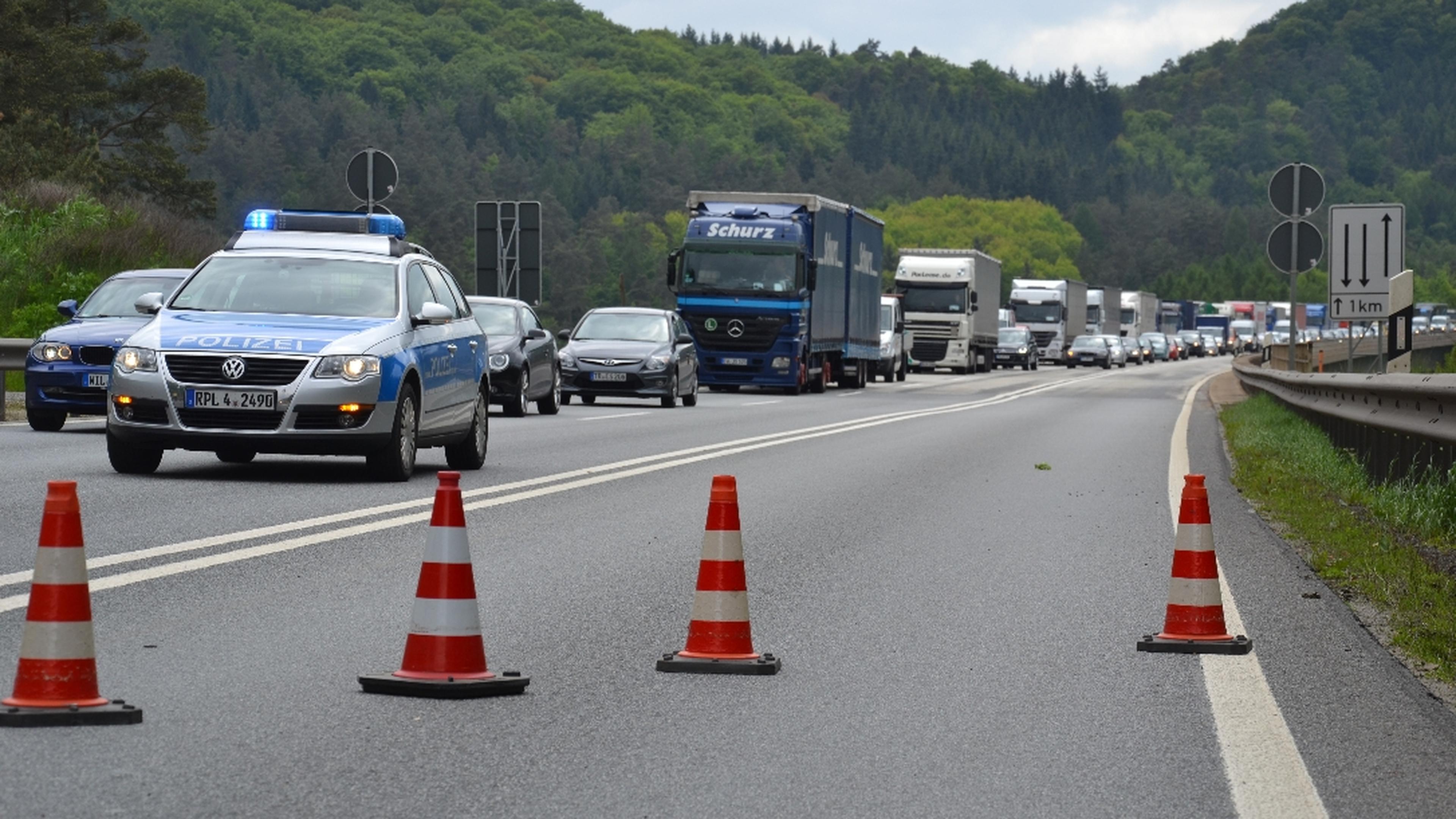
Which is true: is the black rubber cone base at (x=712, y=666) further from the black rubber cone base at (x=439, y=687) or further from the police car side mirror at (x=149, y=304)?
the police car side mirror at (x=149, y=304)

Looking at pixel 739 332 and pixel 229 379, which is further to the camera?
pixel 739 332

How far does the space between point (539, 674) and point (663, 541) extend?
451 cm

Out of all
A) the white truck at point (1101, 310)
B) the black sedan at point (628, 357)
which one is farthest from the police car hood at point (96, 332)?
the white truck at point (1101, 310)

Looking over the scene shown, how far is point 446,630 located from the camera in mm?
6750

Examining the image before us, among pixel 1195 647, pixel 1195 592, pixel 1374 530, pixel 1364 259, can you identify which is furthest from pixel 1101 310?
pixel 1195 647

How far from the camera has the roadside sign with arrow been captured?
862 inches

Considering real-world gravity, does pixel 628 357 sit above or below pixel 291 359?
below

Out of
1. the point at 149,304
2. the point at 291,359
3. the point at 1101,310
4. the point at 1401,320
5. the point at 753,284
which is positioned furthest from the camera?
the point at 1101,310

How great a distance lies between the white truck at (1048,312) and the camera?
83.9 m

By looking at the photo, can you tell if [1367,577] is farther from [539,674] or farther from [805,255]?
[805,255]

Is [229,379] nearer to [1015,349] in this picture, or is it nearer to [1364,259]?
Answer: [1364,259]

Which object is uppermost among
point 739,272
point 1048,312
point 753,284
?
point 739,272

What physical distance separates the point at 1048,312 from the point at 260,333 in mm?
71225

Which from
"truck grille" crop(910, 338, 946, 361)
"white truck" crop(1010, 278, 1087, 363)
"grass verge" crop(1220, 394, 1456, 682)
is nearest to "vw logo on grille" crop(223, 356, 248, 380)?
"grass verge" crop(1220, 394, 1456, 682)
